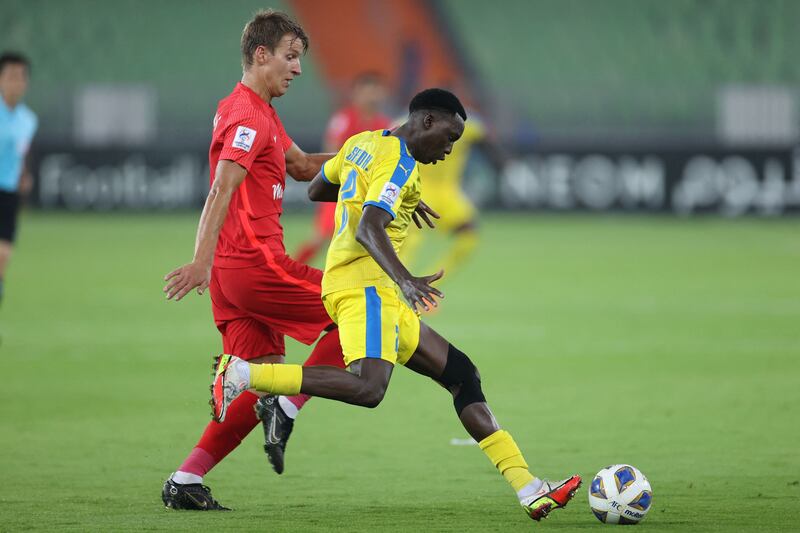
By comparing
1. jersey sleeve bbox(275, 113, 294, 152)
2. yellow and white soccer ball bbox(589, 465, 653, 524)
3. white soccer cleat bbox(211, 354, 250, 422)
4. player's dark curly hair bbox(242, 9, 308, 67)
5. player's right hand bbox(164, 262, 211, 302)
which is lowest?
yellow and white soccer ball bbox(589, 465, 653, 524)

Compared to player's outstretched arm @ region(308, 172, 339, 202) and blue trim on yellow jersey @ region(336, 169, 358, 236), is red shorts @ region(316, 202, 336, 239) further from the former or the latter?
blue trim on yellow jersey @ region(336, 169, 358, 236)

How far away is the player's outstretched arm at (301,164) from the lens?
634 cm

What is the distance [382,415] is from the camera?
27.8 ft

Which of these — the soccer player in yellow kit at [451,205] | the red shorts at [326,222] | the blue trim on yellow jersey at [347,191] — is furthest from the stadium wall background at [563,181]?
the blue trim on yellow jersey at [347,191]

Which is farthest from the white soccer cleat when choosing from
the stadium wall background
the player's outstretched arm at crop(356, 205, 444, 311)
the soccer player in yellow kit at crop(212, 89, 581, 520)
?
the stadium wall background

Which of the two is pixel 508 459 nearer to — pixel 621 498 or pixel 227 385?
pixel 621 498

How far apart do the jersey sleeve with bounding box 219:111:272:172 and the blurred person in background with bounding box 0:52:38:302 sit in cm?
652

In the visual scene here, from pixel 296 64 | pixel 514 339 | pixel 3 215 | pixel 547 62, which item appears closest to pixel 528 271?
pixel 514 339

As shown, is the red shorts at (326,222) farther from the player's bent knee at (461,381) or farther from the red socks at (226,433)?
the player's bent knee at (461,381)

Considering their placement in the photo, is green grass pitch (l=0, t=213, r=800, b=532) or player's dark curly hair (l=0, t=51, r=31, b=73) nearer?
green grass pitch (l=0, t=213, r=800, b=532)

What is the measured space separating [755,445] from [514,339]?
4.62m

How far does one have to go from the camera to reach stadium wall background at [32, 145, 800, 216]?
84.2 ft

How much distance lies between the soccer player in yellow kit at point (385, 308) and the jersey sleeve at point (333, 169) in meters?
0.09

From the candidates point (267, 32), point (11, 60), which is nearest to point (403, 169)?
point (267, 32)
